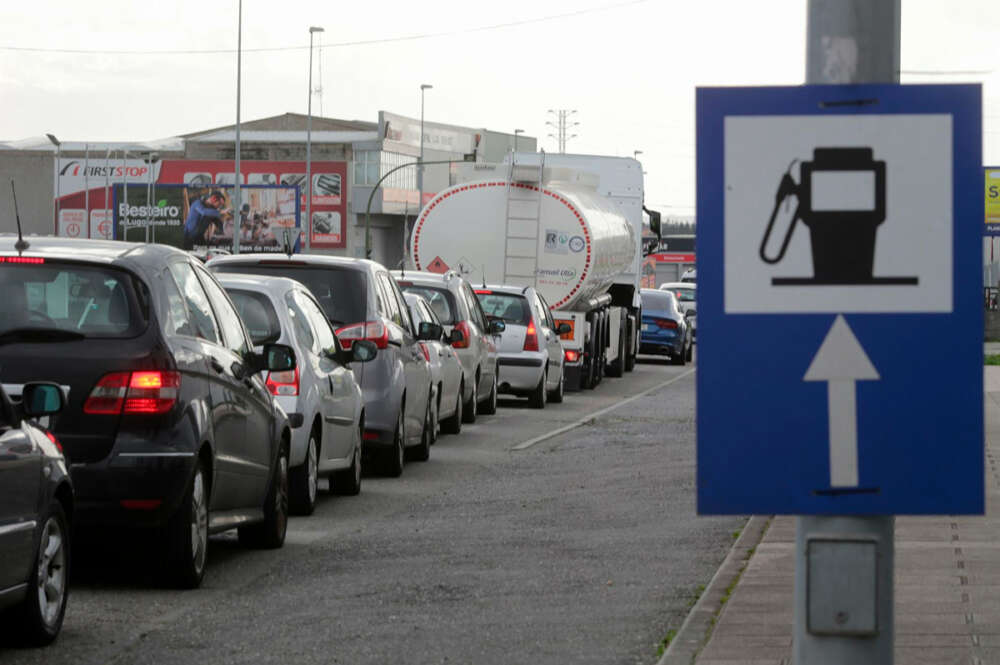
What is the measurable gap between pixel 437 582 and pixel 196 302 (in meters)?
1.84

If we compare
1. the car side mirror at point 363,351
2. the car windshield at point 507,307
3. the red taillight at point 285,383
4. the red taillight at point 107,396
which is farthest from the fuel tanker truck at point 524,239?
the red taillight at point 107,396

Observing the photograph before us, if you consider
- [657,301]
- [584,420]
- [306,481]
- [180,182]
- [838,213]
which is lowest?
[306,481]

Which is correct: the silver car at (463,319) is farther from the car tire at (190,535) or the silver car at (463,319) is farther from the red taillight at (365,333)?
the car tire at (190,535)

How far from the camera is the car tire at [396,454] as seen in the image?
15.8m

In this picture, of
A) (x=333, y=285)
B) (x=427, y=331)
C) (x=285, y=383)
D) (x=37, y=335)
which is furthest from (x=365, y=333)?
(x=37, y=335)

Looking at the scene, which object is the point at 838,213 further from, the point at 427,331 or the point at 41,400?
the point at 427,331

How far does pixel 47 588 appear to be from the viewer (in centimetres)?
777

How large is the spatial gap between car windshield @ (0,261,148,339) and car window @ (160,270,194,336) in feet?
0.45

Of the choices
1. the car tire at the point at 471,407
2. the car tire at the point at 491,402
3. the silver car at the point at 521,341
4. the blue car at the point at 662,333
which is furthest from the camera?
the blue car at the point at 662,333

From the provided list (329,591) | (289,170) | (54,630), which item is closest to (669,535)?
(329,591)

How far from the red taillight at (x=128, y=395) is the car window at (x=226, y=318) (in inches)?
48.3

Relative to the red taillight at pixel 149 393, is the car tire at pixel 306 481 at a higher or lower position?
lower

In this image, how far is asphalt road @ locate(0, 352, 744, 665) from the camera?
25.7 ft

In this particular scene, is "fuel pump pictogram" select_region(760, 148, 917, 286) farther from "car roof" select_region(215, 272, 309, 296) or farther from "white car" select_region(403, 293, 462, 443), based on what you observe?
"white car" select_region(403, 293, 462, 443)
